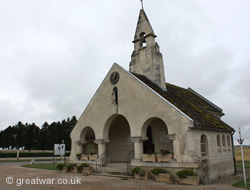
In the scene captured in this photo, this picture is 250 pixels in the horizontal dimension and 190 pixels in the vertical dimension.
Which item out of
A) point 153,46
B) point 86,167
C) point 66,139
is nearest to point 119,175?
point 86,167

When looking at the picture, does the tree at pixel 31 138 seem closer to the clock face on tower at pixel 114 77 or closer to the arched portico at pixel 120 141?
the arched portico at pixel 120 141

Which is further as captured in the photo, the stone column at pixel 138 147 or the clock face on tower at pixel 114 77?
the clock face on tower at pixel 114 77

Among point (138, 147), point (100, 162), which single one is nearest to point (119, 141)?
point (100, 162)

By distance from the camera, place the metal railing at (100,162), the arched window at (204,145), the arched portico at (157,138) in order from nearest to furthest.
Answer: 1. the arched window at (204,145)
2. the arched portico at (157,138)
3. the metal railing at (100,162)

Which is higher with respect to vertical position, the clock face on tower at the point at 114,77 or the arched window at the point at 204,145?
the clock face on tower at the point at 114,77

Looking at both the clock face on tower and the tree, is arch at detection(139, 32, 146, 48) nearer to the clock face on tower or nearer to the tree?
the clock face on tower

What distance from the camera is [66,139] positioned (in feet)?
199

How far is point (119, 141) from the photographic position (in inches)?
806

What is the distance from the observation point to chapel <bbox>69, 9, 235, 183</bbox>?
1300 centimetres

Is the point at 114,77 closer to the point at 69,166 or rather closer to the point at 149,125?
the point at 149,125

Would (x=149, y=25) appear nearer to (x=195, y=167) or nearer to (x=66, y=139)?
(x=195, y=167)

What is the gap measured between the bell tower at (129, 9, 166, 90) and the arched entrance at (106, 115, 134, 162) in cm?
477

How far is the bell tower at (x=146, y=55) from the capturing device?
18.9 meters

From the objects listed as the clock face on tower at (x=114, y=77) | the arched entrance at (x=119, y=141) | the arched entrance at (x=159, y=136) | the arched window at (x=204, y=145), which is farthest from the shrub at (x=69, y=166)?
the arched window at (x=204, y=145)
